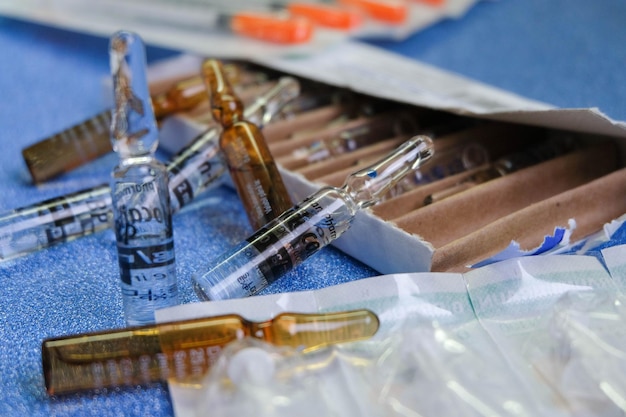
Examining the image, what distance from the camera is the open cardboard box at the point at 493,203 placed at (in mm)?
704

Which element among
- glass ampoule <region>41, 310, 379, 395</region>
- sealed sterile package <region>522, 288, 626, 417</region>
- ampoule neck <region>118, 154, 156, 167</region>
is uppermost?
ampoule neck <region>118, 154, 156, 167</region>

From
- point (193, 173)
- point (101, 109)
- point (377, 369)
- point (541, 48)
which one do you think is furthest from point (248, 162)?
point (541, 48)

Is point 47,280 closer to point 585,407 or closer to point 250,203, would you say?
point 250,203

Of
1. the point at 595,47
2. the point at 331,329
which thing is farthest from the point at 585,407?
the point at 595,47

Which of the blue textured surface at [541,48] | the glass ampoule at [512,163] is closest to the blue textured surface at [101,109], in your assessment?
the blue textured surface at [541,48]

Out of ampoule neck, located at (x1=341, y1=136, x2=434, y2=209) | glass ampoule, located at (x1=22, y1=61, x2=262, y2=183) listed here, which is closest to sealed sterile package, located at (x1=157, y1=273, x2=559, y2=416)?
ampoule neck, located at (x1=341, y1=136, x2=434, y2=209)

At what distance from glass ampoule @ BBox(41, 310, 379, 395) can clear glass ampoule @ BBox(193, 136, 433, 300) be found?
0.09 metres

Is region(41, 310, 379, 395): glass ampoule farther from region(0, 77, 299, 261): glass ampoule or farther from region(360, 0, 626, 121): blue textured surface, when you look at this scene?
region(360, 0, 626, 121): blue textured surface

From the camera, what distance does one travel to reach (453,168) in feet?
2.95

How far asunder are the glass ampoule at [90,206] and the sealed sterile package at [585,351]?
42 centimetres

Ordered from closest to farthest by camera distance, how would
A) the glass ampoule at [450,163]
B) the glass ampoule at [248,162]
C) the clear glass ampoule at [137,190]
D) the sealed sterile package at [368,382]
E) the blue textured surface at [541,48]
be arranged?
1. the sealed sterile package at [368,382]
2. the clear glass ampoule at [137,190]
3. the glass ampoule at [248,162]
4. the glass ampoule at [450,163]
5. the blue textured surface at [541,48]

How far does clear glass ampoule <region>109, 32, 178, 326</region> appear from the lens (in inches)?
24.2

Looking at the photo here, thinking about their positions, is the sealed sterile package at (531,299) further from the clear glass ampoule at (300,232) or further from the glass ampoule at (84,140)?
the glass ampoule at (84,140)

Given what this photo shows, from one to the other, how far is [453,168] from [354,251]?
0.21m
